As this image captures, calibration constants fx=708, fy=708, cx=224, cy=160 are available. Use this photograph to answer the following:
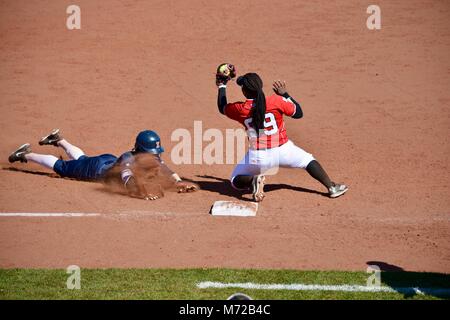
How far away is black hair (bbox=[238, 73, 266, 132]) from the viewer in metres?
8.13

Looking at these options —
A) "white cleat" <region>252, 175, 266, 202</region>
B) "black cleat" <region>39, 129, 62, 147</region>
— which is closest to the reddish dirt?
"white cleat" <region>252, 175, 266, 202</region>

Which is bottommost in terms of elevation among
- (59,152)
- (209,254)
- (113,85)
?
(209,254)

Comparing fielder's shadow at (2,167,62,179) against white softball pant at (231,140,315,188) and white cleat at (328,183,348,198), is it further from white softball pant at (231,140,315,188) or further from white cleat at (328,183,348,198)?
white cleat at (328,183,348,198)

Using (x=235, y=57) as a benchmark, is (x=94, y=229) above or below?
below

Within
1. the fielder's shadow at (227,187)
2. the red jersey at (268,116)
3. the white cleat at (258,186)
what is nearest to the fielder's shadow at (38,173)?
the fielder's shadow at (227,187)

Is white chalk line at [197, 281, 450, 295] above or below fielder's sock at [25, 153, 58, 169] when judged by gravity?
below

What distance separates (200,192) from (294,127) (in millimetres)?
2545

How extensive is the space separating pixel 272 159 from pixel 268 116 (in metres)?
0.53

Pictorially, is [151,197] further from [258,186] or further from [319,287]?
[319,287]

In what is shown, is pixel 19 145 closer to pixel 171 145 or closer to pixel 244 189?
pixel 171 145

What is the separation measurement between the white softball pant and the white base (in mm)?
542

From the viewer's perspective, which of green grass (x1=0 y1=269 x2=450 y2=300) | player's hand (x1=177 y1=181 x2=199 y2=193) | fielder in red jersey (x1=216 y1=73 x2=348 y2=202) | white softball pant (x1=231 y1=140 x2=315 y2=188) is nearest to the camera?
green grass (x1=0 y1=269 x2=450 y2=300)

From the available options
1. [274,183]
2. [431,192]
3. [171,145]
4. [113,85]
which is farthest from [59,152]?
[431,192]

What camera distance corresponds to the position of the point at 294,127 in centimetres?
1077
